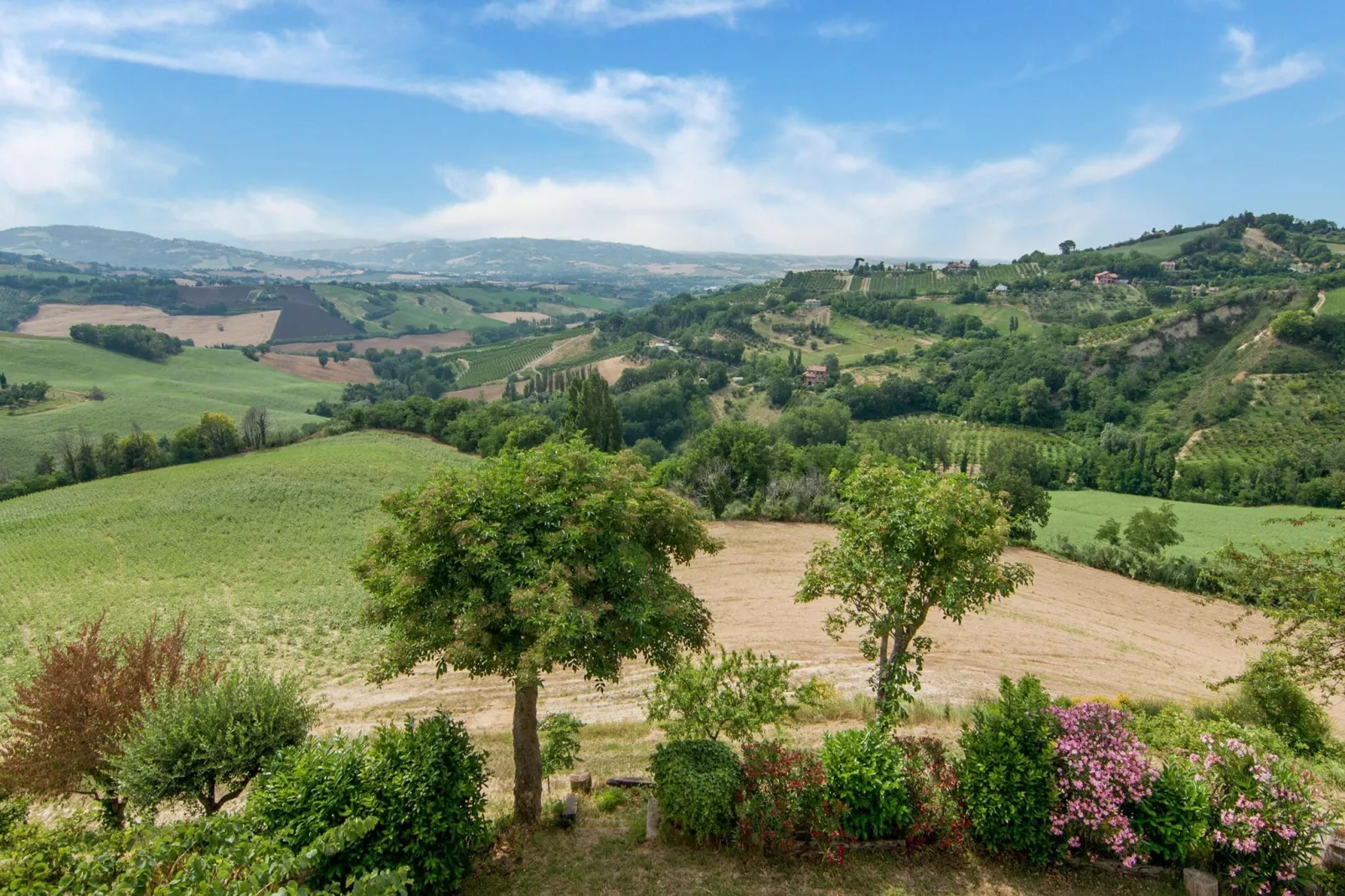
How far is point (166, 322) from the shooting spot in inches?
6762

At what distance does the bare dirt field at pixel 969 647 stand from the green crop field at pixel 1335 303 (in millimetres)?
97325

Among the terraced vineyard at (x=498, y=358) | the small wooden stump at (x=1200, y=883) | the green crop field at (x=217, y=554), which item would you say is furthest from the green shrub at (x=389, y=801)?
the terraced vineyard at (x=498, y=358)

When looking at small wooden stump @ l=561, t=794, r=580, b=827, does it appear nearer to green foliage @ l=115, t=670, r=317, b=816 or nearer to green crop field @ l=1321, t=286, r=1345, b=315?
green foliage @ l=115, t=670, r=317, b=816

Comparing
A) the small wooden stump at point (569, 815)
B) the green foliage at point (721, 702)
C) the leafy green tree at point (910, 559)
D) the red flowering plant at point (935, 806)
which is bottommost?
the small wooden stump at point (569, 815)

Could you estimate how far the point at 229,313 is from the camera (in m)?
197

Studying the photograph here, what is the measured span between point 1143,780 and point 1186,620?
91.5 feet

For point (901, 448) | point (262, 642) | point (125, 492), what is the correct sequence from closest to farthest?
point (262, 642) → point (125, 492) → point (901, 448)

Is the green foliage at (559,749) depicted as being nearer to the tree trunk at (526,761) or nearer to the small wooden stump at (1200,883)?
the tree trunk at (526,761)

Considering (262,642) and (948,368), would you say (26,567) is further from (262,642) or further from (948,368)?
(948,368)

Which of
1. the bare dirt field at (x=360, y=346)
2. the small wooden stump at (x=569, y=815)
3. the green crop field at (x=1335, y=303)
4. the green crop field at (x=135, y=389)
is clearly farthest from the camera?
the bare dirt field at (x=360, y=346)

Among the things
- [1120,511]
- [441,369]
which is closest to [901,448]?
[1120,511]

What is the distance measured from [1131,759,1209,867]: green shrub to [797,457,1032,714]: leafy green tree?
3861 mm

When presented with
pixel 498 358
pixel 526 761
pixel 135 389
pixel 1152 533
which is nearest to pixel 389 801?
pixel 526 761

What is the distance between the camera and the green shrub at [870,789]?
9.77 meters
